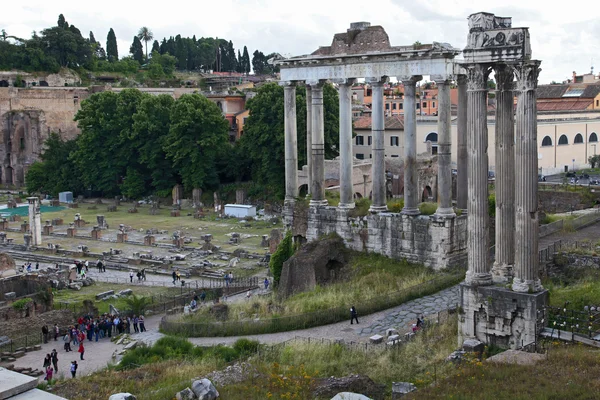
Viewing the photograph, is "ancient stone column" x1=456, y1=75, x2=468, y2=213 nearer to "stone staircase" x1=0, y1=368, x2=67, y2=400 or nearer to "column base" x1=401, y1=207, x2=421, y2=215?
"column base" x1=401, y1=207, x2=421, y2=215

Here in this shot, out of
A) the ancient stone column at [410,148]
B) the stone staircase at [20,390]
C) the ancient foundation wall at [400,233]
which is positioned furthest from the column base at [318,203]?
the stone staircase at [20,390]

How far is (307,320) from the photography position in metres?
22.9

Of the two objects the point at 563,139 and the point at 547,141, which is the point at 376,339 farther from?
the point at 563,139

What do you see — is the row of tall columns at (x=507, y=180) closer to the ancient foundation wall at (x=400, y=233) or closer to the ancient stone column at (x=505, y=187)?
the ancient stone column at (x=505, y=187)

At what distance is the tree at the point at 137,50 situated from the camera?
117 meters

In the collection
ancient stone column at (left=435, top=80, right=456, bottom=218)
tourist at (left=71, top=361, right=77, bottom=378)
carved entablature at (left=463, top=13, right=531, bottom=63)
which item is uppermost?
carved entablature at (left=463, top=13, right=531, bottom=63)

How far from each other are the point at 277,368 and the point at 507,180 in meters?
6.83

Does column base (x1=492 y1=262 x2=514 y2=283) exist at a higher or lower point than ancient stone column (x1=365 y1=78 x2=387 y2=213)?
lower

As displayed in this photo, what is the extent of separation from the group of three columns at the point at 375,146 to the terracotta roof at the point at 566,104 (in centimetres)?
3616

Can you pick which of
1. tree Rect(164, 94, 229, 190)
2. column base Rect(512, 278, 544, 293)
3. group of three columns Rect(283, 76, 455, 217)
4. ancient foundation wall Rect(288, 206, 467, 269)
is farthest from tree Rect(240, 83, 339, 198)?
column base Rect(512, 278, 544, 293)

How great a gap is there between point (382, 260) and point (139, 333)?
27.8 feet

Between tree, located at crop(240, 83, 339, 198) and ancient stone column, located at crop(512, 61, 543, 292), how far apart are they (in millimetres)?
33671

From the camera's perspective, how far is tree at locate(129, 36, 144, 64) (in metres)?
117

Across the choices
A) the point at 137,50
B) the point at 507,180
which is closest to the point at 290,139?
the point at 507,180
